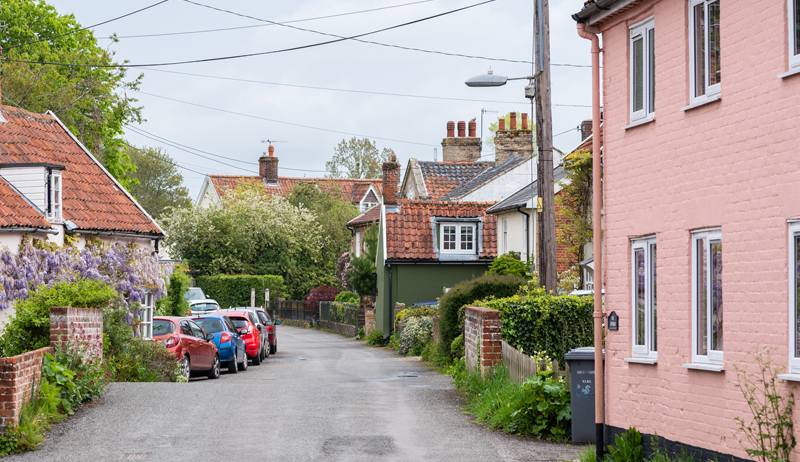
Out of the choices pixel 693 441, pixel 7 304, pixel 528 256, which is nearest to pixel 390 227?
pixel 528 256

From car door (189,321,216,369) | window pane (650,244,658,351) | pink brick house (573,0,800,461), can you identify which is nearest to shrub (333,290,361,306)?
car door (189,321,216,369)

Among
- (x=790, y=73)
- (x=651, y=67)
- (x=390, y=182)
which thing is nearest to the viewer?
(x=790, y=73)

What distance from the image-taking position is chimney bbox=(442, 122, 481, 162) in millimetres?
53125

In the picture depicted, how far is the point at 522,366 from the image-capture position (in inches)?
550

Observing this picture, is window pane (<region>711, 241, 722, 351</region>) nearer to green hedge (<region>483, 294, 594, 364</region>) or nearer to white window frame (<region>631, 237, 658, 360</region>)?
white window frame (<region>631, 237, 658, 360</region>)

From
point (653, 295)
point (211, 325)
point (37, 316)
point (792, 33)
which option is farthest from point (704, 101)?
point (211, 325)

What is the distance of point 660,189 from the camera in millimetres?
9812

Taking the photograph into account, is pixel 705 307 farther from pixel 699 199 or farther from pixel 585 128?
pixel 585 128

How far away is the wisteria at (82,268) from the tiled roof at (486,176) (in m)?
22.4

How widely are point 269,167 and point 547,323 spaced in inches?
2242

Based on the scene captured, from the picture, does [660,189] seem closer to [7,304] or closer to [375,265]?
[7,304]

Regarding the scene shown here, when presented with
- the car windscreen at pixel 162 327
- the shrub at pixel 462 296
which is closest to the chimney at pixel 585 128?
the shrub at pixel 462 296

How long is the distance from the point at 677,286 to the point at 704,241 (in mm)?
582

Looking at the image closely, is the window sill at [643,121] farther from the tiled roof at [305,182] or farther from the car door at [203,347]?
the tiled roof at [305,182]
